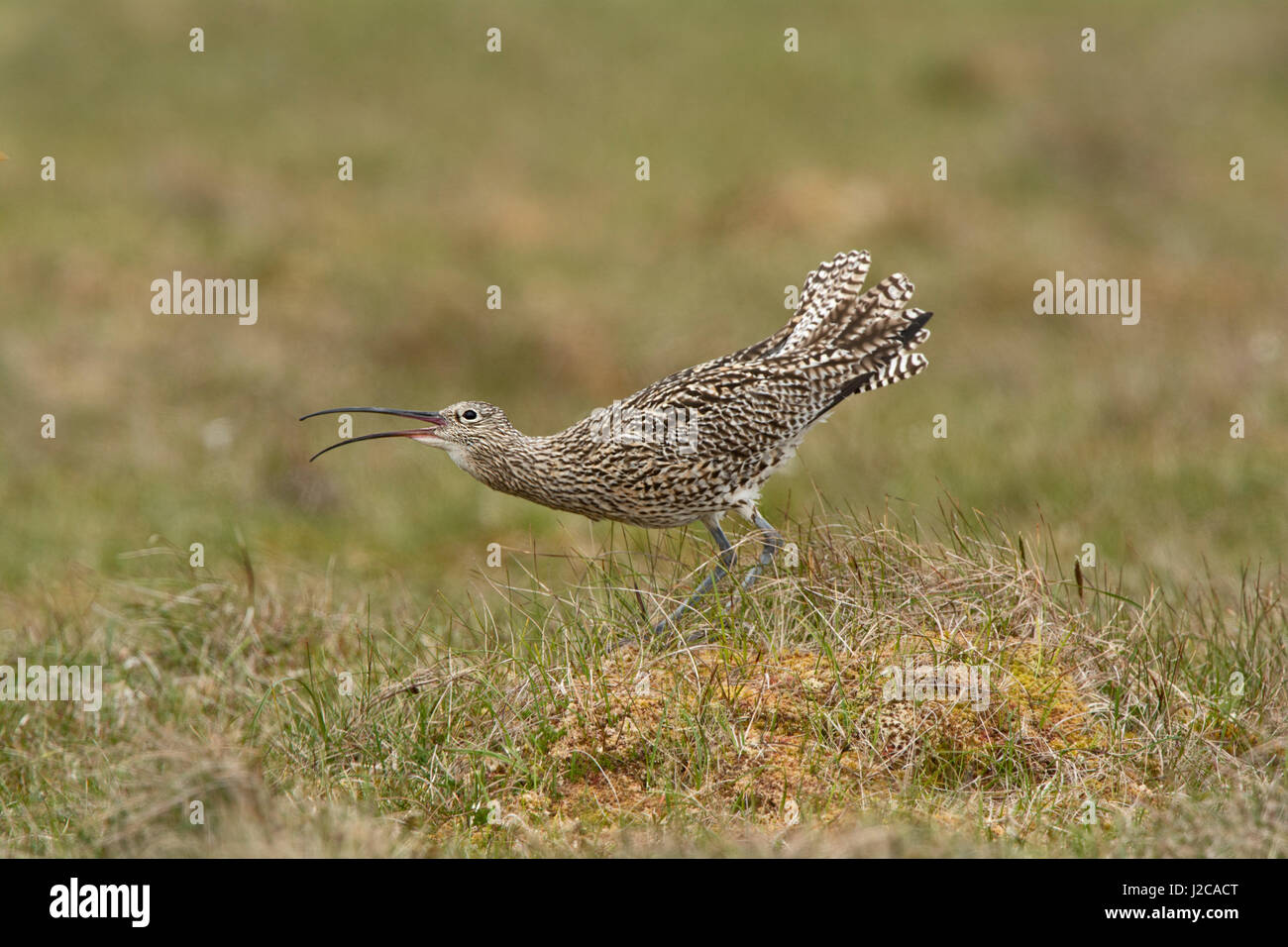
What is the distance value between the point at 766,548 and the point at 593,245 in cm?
1301

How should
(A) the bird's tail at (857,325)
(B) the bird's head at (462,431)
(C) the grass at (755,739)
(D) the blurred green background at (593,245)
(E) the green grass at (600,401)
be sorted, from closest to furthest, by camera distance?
(C) the grass at (755,739) → (E) the green grass at (600,401) → (B) the bird's head at (462,431) → (A) the bird's tail at (857,325) → (D) the blurred green background at (593,245)

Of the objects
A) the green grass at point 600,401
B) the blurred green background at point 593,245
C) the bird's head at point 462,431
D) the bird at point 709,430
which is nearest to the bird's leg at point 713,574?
the bird at point 709,430

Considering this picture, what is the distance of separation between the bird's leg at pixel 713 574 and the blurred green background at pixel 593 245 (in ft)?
1.47

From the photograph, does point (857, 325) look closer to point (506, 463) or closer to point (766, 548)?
point (766, 548)

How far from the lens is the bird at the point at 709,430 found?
6.08 metres

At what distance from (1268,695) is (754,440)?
2.17 metres

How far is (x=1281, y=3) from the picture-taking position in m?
29.5

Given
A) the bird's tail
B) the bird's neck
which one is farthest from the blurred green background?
the bird's tail

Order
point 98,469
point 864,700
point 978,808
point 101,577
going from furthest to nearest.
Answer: point 98,469 → point 101,577 → point 864,700 → point 978,808

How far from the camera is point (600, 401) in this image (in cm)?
1421

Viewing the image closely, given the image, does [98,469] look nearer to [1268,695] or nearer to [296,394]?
[296,394]

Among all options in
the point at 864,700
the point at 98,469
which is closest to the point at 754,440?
the point at 864,700

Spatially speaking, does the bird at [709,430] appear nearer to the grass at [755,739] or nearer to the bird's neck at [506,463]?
the bird's neck at [506,463]

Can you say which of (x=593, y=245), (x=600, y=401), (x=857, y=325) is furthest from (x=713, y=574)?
(x=593, y=245)
